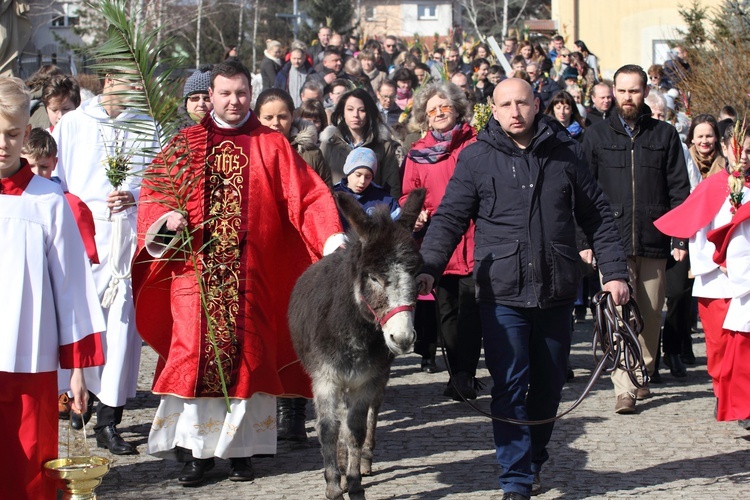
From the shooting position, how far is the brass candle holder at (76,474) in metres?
4.73

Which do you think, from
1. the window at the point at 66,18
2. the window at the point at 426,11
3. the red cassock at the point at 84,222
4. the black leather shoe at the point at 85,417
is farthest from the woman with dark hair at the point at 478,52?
the window at the point at 426,11

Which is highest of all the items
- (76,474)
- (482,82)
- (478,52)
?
(478,52)

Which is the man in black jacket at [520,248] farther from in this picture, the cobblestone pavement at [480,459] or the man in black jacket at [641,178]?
the man in black jacket at [641,178]

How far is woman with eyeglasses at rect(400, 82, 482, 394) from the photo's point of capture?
898 cm

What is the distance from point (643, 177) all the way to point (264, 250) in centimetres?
356

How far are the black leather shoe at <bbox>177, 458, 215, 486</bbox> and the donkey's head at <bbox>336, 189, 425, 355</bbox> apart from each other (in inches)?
65.0

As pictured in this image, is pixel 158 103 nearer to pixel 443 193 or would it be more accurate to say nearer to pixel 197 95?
pixel 197 95

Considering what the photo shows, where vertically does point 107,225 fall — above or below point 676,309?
above

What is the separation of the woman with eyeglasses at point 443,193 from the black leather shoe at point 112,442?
110 inches

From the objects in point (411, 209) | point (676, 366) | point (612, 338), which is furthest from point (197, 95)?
point (676, 366)

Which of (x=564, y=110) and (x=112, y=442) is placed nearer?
(x=112, y=442)

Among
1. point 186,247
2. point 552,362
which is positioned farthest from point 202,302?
point 552,362

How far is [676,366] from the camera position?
10.2m

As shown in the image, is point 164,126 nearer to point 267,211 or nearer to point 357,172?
point 267,211
